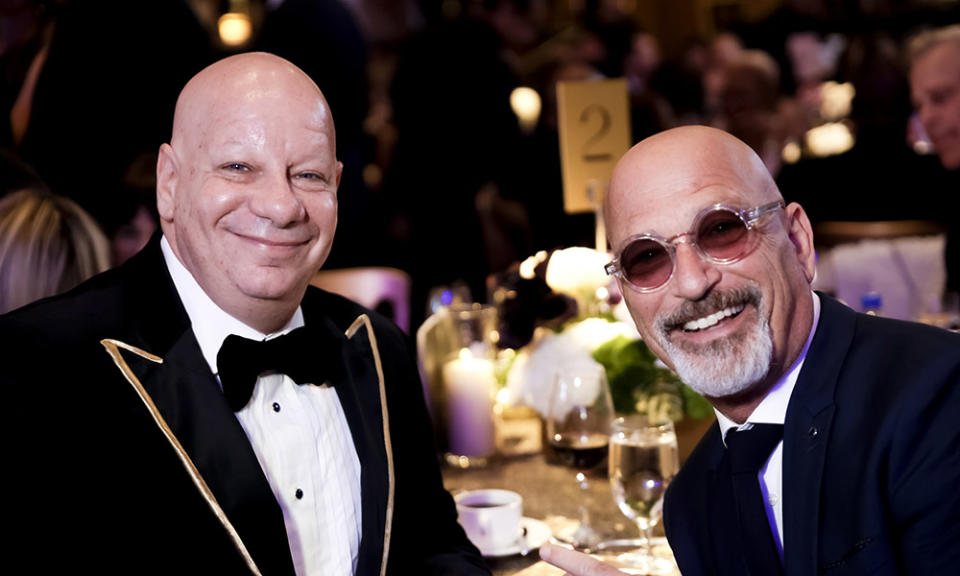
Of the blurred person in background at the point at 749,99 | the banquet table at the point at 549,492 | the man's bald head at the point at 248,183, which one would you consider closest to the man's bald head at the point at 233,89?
the man's bald head at the point at 248,183

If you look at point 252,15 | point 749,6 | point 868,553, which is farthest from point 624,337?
point 749,6

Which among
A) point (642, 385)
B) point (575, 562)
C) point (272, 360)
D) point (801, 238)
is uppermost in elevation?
point (801, 238)

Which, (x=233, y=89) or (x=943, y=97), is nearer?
(x=233, y=89)

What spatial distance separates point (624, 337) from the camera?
2.26 meters

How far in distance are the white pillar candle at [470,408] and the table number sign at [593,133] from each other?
61 cm

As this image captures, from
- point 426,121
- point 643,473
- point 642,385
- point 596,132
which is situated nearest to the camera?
point 643,473

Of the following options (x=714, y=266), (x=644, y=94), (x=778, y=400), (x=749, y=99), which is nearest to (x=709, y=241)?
(x=714, y=266)

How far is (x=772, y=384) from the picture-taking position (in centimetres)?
163

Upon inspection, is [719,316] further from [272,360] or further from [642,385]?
[272,360]

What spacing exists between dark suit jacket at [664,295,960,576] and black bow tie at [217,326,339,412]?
755mm

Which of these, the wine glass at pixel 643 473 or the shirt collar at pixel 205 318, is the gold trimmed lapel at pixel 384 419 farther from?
the wine glass at pixel 643 473

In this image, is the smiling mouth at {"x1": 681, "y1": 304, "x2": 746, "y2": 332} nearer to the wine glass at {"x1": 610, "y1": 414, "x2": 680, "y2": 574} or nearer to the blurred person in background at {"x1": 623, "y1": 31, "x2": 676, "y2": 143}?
the wine glass at {"x1": 610, "y1": 414, "x2": 680, "y2": 574}

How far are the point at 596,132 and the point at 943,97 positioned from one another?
1.92 meters

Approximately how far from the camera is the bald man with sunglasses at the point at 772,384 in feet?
4.61
